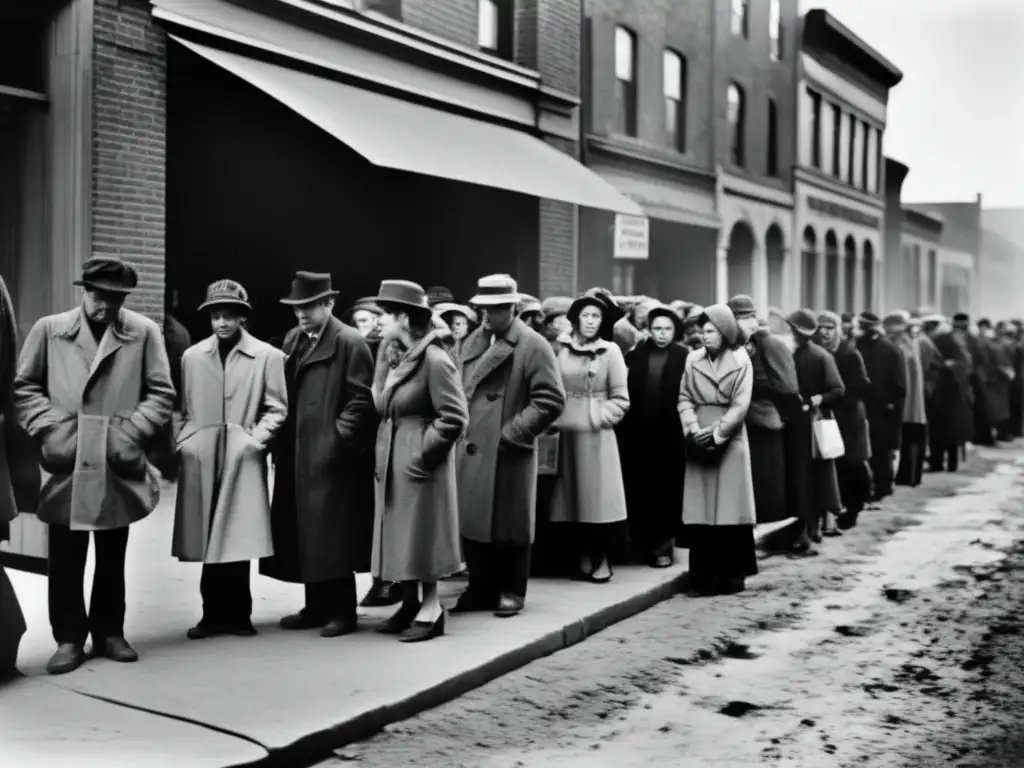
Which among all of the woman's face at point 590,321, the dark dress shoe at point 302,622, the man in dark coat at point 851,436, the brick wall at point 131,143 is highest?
the brick wall at point 131,143

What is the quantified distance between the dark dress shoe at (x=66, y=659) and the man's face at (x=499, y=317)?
2.99 m

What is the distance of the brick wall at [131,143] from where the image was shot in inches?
455

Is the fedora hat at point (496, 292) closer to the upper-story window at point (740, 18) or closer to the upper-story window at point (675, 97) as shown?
the upper-story window at point (675, 97)

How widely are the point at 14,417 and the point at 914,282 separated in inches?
1789

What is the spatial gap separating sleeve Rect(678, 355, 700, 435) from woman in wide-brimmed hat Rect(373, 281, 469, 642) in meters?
2.31

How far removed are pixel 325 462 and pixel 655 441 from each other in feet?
11.0

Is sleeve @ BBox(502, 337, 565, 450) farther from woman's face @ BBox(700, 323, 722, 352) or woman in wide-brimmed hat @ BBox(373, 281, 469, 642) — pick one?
woman's face @ BBox(700, 323, 722, 352)

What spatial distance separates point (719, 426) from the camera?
9.14 metres

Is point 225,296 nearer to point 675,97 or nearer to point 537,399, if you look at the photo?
point 537,399

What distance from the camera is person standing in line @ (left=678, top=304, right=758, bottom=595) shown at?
9188 millimetres

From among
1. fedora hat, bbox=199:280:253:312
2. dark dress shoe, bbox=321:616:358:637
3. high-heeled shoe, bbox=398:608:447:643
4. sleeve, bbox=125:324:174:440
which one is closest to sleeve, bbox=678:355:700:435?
high-heeled shoe, bbox=398:608:447:643

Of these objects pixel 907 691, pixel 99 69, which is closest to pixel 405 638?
pixel 907 691

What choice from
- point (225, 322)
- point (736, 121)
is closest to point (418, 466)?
point (225, 322)

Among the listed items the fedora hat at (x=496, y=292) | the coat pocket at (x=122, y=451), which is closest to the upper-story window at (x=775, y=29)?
the fedora hat at (x=496, y=292)
